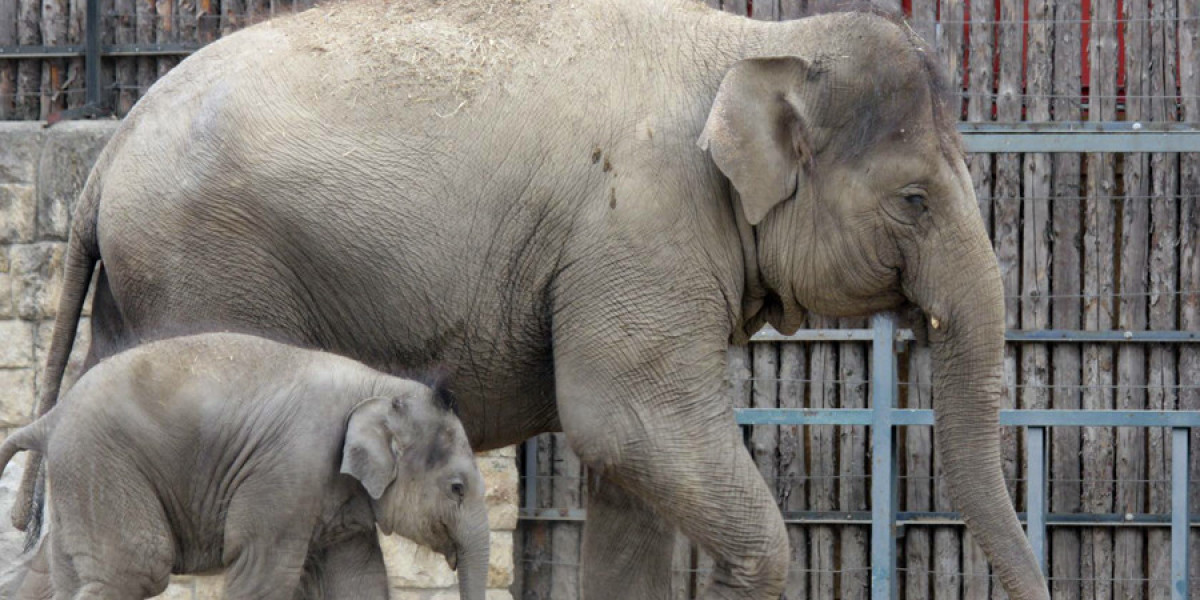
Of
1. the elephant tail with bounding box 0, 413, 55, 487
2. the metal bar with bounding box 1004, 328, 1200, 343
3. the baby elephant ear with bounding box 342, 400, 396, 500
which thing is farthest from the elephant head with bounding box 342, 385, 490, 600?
the metal bar with bounding box 1004, 328, 1200, 343

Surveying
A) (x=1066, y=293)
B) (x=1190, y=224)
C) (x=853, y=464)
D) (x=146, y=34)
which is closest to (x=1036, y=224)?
(x=1066, y=293)

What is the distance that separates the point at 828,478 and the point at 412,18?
5127mm

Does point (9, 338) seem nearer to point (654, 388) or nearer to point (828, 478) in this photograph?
point (828, 478)

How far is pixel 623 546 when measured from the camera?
244 inches

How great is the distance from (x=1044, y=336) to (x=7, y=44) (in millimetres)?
6026

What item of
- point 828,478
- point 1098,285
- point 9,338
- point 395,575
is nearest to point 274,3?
point 9,338

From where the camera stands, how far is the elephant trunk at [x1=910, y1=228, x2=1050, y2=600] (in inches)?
217

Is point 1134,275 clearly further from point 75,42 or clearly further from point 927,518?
point 75,42

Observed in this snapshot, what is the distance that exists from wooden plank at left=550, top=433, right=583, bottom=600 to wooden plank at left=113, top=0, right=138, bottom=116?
9.93 feet

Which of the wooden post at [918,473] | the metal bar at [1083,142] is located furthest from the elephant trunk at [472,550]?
the wooden post at [918,473]

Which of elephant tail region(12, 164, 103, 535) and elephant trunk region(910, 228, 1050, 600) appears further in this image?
elephant tail region(12, 164, 103, 535)

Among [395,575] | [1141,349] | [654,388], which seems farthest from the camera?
[1141,349]

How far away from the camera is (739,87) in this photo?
5.45 metres

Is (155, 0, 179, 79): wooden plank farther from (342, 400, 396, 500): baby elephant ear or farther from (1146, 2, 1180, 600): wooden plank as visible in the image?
(342, 400, 396, 500): baby elephant ear
